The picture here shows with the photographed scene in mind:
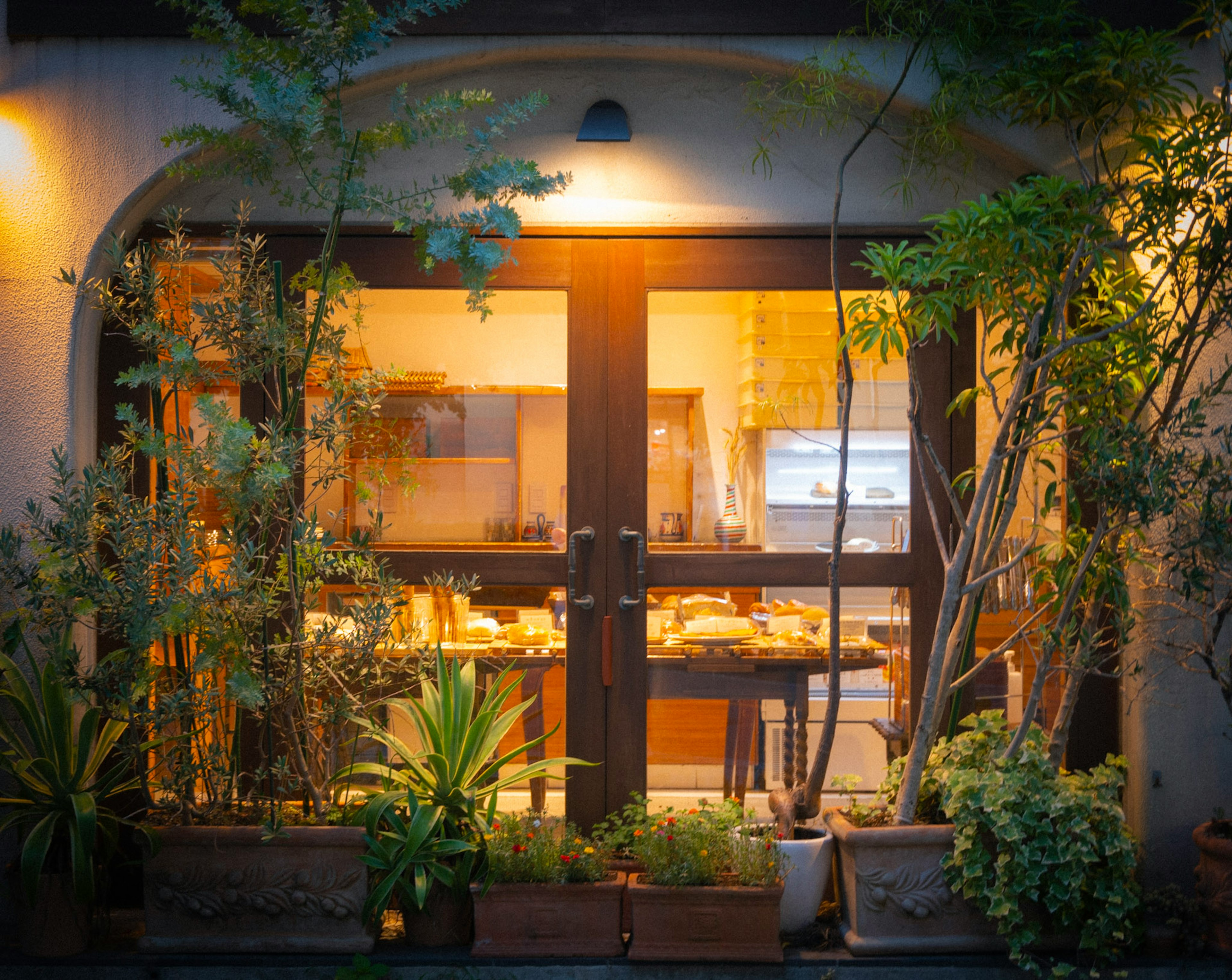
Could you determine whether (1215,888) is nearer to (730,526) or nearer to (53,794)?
(730,526)

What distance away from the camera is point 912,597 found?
3701mm

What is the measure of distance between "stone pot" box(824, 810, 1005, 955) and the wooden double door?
73 centimetres

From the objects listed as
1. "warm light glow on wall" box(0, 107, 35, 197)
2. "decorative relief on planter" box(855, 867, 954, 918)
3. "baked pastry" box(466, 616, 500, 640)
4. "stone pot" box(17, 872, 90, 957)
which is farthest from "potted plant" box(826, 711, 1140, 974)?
"warm light glow on wall" box(0, 107, 35, 197)

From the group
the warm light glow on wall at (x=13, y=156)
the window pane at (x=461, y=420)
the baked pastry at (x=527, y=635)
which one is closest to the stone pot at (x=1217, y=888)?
the baked pastry at (x=527, y=635)

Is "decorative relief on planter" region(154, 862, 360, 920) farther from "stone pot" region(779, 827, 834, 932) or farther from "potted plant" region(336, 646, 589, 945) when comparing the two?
"stone pot" region(779, 827, 834, 932)

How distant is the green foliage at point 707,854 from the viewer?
304 cm

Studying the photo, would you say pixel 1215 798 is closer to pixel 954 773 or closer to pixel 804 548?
pixel 954 773

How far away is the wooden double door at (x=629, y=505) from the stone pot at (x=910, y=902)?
0.73 metres

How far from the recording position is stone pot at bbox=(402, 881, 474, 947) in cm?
308

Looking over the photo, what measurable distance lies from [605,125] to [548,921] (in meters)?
2.82

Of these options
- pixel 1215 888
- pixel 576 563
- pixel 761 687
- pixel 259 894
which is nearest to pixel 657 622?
pixel 576 563

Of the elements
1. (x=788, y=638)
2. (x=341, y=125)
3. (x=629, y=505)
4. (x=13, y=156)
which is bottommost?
(x=788, y=638)

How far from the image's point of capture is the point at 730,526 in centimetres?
372

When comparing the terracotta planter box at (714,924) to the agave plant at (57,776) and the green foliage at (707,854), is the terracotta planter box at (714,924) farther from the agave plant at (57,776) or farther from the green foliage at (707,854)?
the agave plant at (57,776)
